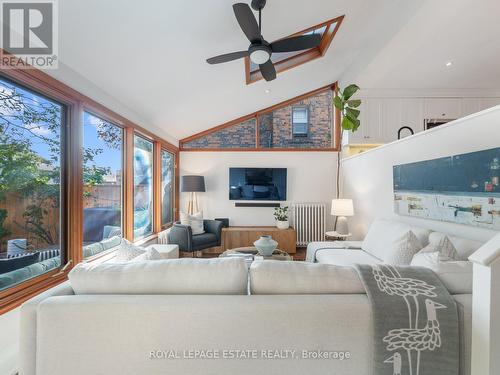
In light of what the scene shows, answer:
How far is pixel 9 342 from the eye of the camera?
1.64 meters

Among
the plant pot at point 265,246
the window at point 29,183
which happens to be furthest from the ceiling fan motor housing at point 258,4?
the plant pot at point 265,246

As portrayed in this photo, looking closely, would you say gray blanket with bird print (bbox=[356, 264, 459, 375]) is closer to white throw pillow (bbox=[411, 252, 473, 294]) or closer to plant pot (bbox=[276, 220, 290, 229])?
white throw pillow (bbox=[411, 252, 473, 294])

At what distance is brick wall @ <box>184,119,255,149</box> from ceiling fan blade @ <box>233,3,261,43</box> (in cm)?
313

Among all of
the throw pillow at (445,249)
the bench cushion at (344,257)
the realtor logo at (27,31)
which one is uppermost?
the realtor logo at (27,31)

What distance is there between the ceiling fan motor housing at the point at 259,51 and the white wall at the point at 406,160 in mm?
1848

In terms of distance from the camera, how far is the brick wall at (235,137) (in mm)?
5297

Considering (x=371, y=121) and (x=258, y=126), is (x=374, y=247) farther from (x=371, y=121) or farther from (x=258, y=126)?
(x=258, y=126)

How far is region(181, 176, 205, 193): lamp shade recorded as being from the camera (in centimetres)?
480

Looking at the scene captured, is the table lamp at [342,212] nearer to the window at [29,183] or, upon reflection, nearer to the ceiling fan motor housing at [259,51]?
the ceiling fan motor housing at [259,51]


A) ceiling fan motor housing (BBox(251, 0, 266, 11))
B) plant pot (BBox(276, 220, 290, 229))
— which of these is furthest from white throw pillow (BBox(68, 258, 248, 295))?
plant pot (BBox(276, 220, 290, 229))

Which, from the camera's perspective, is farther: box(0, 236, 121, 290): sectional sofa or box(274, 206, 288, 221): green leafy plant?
box(274, 206, 288, 221): green leafy plant

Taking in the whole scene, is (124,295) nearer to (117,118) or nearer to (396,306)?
(396,306)

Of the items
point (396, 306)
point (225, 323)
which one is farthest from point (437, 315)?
point (225, 323)

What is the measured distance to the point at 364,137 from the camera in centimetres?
450
